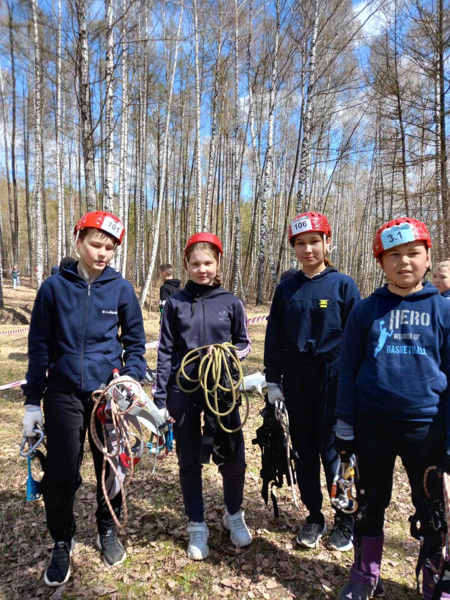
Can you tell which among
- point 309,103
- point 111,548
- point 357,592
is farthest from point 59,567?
point 309,103

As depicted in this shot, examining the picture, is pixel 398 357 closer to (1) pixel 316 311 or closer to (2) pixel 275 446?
(1) pixel 316 311

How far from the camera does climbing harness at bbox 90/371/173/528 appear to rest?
6.56 feet

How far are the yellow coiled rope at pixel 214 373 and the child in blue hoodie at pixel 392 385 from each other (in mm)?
653

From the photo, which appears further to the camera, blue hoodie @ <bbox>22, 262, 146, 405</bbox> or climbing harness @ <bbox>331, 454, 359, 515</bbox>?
blue hoodie @ <bbox>22, 262, 146, 405</bbox>

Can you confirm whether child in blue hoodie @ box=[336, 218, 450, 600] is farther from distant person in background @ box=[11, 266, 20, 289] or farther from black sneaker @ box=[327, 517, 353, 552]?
distant person in background @ box=[11, 266, 20, 289]

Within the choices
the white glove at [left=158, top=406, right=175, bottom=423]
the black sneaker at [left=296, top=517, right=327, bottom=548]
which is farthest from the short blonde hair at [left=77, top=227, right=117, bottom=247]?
the black sneaker at [left=296, top=517, right=327, bottom=548]

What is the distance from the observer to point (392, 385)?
1.68 m

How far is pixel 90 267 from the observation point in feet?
6.87

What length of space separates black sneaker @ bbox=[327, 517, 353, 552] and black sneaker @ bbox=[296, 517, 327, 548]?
0.24ft

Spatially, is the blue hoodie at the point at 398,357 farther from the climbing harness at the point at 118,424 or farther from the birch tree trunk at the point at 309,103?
the birch tree trunk at the point at 309,103

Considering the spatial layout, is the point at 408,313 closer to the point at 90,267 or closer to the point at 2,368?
the point at 90,267

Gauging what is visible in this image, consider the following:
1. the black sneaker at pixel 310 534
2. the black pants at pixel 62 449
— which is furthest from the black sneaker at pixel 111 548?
the black sneaker at pixel 310 534

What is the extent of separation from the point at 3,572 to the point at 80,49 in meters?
5.85

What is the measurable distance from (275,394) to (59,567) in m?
1.60
